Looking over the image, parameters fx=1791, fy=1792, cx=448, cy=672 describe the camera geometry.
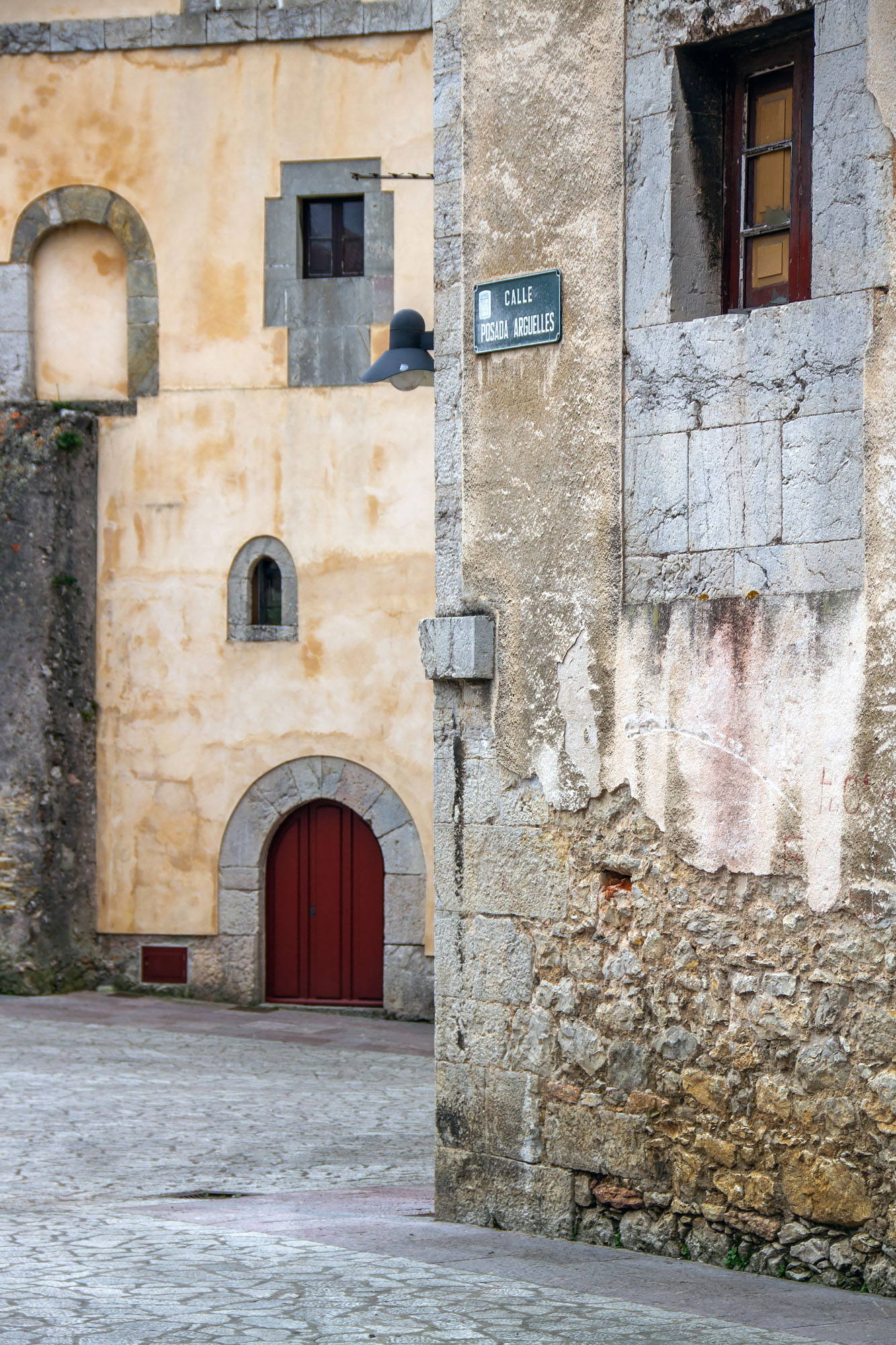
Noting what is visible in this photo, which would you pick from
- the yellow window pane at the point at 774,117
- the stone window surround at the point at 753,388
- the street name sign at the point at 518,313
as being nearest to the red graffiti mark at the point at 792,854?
the stone window surround at the point at 753,388

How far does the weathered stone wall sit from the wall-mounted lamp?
604 centimetres

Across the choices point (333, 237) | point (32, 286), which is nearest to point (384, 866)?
point (333, 237)

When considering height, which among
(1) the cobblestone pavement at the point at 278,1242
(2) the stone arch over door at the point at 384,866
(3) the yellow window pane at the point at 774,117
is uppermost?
(3) the yellow window pane at the point at 774,117

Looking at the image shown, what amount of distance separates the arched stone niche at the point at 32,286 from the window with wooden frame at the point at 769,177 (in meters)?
8.18

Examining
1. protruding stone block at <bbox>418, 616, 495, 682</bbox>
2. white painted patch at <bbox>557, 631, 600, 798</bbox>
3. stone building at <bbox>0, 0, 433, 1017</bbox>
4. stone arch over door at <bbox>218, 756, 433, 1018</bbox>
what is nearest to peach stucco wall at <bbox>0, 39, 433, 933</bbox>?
stone building at <bbox>0, 0, 433, 1017</bbox>

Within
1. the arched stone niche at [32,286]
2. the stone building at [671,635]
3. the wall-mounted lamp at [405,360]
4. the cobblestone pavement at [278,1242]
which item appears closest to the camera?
the cobblestone pavement at [278,1242]

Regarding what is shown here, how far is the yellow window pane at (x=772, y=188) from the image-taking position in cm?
575

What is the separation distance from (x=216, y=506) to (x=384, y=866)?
2941mm

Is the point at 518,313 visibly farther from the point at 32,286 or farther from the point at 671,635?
the point at 32,286

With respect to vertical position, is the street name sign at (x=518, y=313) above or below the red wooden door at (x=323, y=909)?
above

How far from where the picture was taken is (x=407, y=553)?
12.9 meters

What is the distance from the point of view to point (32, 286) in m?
13.6

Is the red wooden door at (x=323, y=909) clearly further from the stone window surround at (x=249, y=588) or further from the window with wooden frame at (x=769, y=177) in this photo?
the window with wooden frame at (x=769, y=177)

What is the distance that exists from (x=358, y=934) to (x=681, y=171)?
27.3ft
